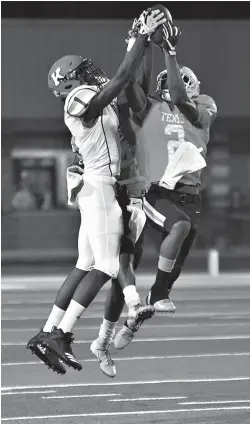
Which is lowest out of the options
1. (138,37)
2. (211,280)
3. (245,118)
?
(211,280)

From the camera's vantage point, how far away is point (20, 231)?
128ft

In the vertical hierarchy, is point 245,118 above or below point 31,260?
above

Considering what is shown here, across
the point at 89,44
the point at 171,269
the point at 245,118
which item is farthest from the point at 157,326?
the point at 171,269

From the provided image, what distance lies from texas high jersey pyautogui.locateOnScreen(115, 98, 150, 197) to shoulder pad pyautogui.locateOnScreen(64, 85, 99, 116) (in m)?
0.17

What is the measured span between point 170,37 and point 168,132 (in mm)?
489

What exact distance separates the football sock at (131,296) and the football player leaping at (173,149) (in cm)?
13

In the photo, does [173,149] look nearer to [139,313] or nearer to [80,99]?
[80,99]

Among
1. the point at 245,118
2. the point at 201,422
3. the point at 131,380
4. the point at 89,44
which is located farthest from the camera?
the point at 245,118

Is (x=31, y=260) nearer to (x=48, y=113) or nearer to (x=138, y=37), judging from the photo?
(x=48, y=113)

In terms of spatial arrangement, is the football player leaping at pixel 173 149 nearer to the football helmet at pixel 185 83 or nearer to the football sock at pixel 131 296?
the football helmet at pixel 185 83

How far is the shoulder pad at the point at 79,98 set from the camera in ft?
18.9

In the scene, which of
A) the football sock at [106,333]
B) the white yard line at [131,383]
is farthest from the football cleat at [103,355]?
the white yard line at [131,383]

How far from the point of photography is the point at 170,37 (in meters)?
5.35

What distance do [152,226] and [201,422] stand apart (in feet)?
36.8
